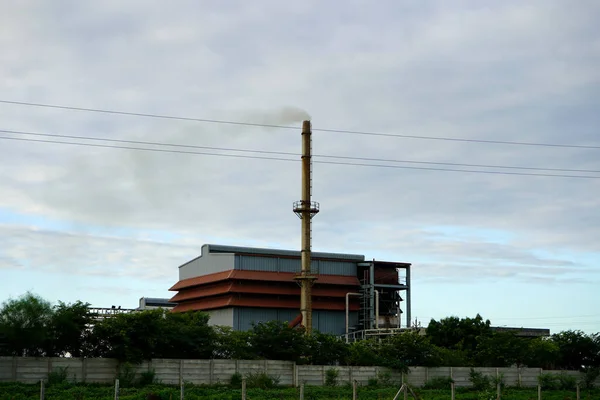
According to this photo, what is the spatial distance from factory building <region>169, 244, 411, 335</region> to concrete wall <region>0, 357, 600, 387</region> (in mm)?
25961

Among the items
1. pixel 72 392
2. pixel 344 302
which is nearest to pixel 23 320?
pixel 72 392

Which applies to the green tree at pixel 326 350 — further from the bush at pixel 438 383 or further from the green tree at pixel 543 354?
the green tree at pixel 543 354

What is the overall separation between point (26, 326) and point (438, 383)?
33.0 m

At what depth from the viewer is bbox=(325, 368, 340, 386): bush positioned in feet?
200

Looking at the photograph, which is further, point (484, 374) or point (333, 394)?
point (484, 374)

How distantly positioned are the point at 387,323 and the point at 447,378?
31.4 m

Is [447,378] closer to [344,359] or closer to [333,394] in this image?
[344,359]

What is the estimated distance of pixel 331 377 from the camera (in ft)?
201

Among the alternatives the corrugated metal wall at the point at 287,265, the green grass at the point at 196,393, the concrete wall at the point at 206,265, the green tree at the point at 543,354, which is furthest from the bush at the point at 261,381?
the concrete wall at the point at 206,265

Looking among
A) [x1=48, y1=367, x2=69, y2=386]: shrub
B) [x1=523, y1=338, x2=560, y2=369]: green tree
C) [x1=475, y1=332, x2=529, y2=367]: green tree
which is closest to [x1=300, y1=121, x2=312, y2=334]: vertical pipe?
[x1=475, y1=332, x2=529, y2=367]: green tree

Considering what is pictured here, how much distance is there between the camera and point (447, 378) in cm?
6675

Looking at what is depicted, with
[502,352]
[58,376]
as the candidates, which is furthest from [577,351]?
[58,376]

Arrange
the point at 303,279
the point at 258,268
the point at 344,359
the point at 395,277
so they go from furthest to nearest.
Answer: the point at 395,277 < the point at 258,268 < the point at 303,279 < the point at 344,359

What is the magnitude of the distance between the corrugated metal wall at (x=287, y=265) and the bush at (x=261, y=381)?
117 feet
